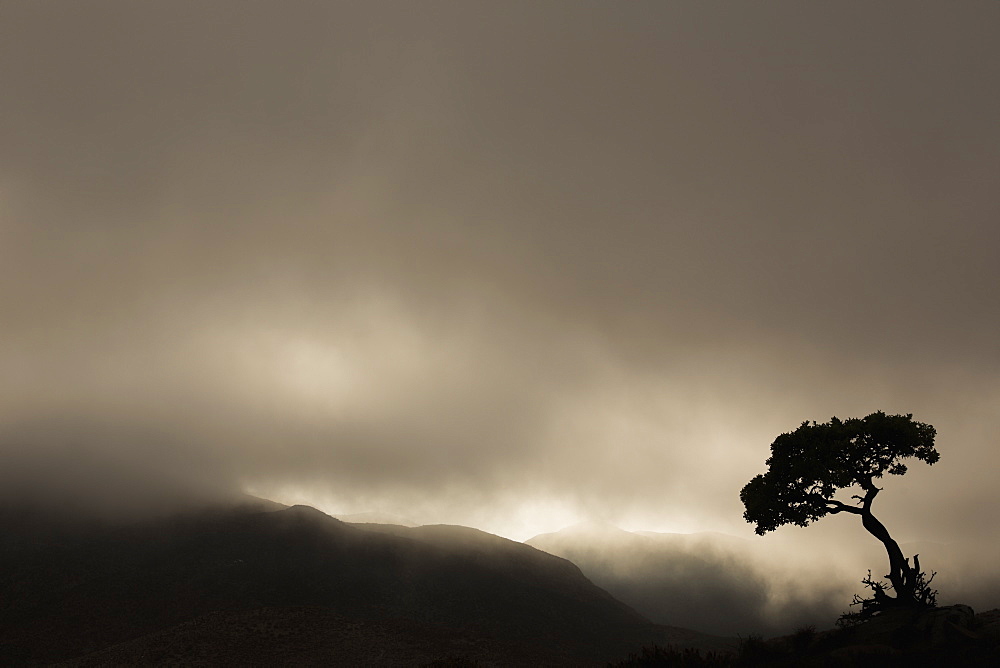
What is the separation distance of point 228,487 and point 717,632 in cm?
16270

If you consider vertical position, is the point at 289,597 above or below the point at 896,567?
below

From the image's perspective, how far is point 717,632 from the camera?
575 feet

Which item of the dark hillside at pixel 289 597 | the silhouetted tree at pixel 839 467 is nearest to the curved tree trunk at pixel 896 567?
the silhouetted tree at pixel 839 467

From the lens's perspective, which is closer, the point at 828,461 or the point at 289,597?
the point at 828,461

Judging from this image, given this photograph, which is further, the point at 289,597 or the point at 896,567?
the point at 289,597

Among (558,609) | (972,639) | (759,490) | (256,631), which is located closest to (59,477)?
(256,631)

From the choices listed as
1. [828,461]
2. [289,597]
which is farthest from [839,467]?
[289,597]

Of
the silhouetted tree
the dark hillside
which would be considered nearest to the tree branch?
the silhouetted tree

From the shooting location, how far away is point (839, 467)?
1410 inches

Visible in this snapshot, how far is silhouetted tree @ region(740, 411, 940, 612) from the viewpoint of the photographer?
3544 centimetres

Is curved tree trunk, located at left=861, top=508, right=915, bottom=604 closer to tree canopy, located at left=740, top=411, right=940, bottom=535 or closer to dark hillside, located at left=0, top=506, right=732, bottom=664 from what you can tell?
tree canopy, located at left=740, top=411, right=940, bottom=535

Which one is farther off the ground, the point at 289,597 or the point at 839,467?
the point at 839,467

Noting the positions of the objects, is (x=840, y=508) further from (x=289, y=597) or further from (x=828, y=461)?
(x=289, y=597)

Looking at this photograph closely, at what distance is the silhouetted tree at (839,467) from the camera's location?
116 feet
